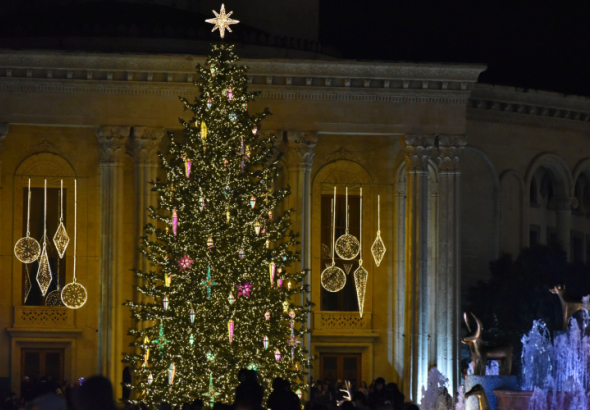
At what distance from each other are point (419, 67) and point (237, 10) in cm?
683

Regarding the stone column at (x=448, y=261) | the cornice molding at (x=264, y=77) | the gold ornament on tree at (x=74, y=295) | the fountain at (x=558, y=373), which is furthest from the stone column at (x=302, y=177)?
the fountain at (x=558, y=373)

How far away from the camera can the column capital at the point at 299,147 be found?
3284 cm

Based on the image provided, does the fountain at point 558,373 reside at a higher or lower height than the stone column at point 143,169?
lower

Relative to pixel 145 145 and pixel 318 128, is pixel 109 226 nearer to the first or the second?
pixel 145 145

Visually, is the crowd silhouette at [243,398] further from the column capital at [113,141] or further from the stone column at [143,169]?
the column capital at [113,141]

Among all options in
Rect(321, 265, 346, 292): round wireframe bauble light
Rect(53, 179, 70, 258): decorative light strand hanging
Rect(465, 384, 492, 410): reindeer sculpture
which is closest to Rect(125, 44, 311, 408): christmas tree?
Rect(465, 384, 492, 410): reindeer sculpture

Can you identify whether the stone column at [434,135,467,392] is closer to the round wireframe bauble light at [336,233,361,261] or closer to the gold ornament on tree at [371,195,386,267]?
the gold ornament on tree at [371,195,386,267]

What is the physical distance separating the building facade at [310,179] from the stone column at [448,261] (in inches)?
1.4

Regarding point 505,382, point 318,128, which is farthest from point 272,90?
point 505,382

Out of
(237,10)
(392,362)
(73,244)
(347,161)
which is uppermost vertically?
(237,10)

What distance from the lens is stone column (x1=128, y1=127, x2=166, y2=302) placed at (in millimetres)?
32344

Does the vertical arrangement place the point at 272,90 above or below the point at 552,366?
above

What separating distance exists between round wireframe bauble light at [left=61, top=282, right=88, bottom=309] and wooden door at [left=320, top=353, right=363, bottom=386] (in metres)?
6.25

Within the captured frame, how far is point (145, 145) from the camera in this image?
106 ft
